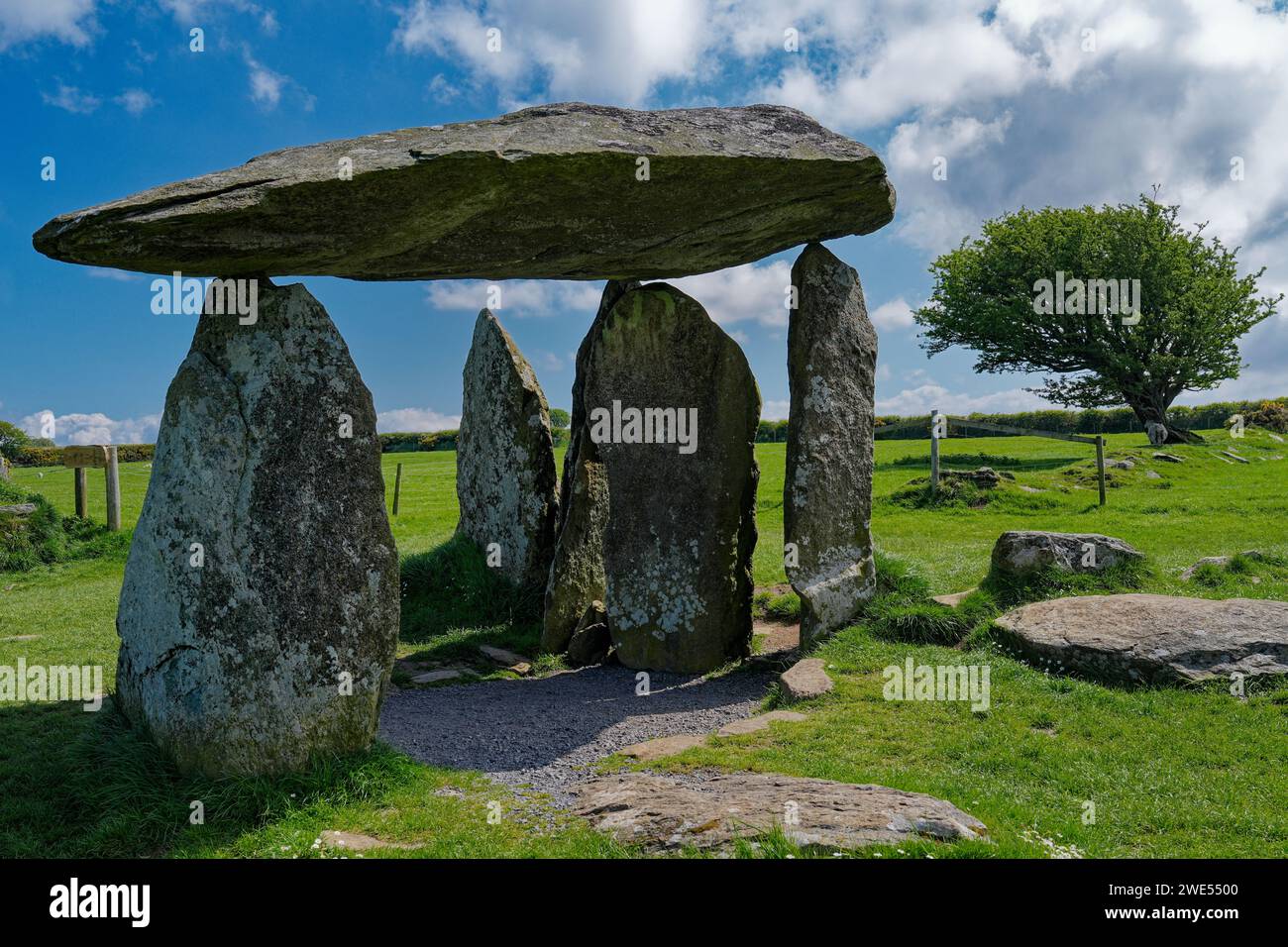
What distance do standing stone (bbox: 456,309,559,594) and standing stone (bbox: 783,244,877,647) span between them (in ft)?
15.5

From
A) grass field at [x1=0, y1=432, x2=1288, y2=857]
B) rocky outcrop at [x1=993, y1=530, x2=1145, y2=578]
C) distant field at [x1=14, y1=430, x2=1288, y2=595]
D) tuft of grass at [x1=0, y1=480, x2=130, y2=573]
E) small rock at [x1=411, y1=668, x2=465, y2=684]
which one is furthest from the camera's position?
tuft of grass at [x1=0, y1=480, x2=130, y2=573]

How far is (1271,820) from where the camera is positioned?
6.72 metres

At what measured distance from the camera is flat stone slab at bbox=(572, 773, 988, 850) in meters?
5.74

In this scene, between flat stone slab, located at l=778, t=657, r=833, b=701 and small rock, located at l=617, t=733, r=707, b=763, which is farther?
flat stone slab, located at l=778, t=657, r=833, b=701

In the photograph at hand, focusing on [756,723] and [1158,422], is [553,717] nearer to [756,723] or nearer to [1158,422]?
[756,723]

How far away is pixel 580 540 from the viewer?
43.9 ft

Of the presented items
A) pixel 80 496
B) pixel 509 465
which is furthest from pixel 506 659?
pixel 80 496

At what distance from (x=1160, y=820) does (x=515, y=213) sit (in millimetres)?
7110

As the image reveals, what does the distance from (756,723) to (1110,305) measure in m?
33.2

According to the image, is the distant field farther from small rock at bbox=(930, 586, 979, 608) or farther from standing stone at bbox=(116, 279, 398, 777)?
standing stone at bbox=(116, 279, 398, 777)

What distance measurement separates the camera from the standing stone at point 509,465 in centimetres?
1498

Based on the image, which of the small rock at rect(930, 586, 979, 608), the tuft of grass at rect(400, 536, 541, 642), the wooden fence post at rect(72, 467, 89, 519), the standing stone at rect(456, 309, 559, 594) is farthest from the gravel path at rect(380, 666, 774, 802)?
the wooden fence post at rect(72, 467, 89, 519)

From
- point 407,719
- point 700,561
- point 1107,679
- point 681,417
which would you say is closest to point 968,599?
point 1107,679

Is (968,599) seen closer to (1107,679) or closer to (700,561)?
(1107,679)
